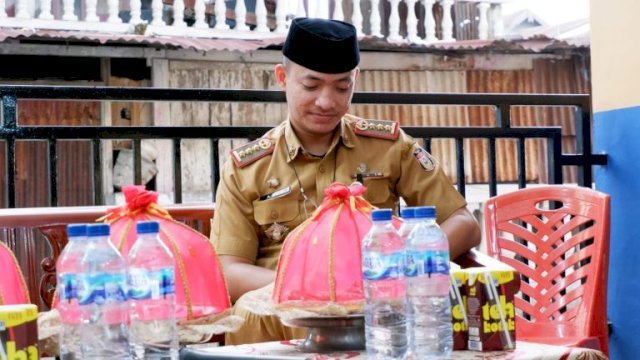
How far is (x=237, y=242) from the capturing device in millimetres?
2705

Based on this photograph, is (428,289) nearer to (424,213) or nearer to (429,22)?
(424,213)

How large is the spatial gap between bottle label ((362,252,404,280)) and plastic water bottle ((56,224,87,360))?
1.82 feet

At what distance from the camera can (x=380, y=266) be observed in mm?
1798

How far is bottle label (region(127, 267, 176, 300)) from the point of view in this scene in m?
1.68

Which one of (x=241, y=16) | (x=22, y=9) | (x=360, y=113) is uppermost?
(x=241, y=16)

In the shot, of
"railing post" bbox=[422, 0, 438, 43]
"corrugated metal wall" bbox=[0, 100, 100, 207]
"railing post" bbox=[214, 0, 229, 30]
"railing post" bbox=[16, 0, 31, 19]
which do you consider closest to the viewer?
"railing post" bbox=[16, 0, 31, 19]

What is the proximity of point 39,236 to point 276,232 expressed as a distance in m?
0.76

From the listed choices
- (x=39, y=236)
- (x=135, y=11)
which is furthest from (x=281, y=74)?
(x=135, y=11)

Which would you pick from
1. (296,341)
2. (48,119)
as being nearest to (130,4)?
(48,119)

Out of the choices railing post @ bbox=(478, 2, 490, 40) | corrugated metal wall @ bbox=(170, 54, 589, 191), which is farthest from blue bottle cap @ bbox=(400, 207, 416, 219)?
railing post @ bbox=(478, 2, 490, 40)

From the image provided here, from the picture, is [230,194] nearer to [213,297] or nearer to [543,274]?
[213,297]

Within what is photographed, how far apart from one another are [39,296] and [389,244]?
1.41 metres

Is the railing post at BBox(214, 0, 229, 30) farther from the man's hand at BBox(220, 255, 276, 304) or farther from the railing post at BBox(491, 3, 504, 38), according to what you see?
the man's hand at BBox(220, 255, 276, 304)

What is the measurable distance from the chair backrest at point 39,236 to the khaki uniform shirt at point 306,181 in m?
0.26
